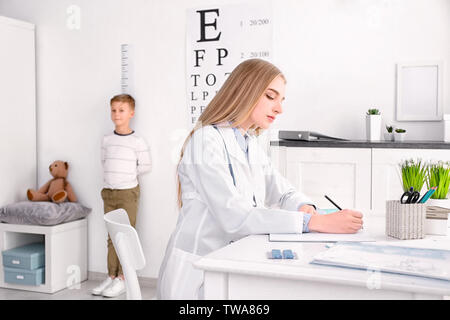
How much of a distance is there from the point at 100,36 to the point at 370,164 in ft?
7.01

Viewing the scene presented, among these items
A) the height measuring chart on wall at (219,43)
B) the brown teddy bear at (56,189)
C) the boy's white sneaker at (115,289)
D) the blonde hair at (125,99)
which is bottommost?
the boy's white sneaker at (115,289)

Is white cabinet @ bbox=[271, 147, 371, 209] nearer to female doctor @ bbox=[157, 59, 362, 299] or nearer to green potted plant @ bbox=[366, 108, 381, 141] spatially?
green potted plant @ bbox=[366, 108, 381, 141]

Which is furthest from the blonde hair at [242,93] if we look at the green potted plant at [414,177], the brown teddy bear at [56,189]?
the brown teddy bear at [56,189]

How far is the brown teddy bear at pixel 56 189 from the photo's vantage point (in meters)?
3.70

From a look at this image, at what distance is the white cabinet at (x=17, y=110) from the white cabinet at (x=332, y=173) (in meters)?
2.02

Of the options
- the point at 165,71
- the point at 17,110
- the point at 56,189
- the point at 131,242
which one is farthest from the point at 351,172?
the point at 17,110

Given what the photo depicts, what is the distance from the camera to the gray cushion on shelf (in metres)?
3.47

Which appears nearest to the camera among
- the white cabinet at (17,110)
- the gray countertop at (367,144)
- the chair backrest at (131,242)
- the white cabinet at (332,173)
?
the chair backrest at (131,242)

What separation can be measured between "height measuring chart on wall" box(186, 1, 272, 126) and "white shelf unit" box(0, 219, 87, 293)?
3.80 feet

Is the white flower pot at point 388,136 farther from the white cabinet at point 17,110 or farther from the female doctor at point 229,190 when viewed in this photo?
the white cabinet at point 17,110

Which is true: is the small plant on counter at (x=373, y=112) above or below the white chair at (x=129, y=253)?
above

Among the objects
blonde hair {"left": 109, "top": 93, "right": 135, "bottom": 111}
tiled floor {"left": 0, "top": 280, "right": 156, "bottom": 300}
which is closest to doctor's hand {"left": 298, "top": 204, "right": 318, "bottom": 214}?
tiled floor {"left": 0, "top": 280, "right": 156, "bottom": 300}

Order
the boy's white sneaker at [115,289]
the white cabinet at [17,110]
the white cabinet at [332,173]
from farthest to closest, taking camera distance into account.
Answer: the white cabinet at [17,110] < the boy's white sneaker at [115,289] < the white cabinet at [332,173]

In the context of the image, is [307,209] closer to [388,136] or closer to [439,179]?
[439,179]
